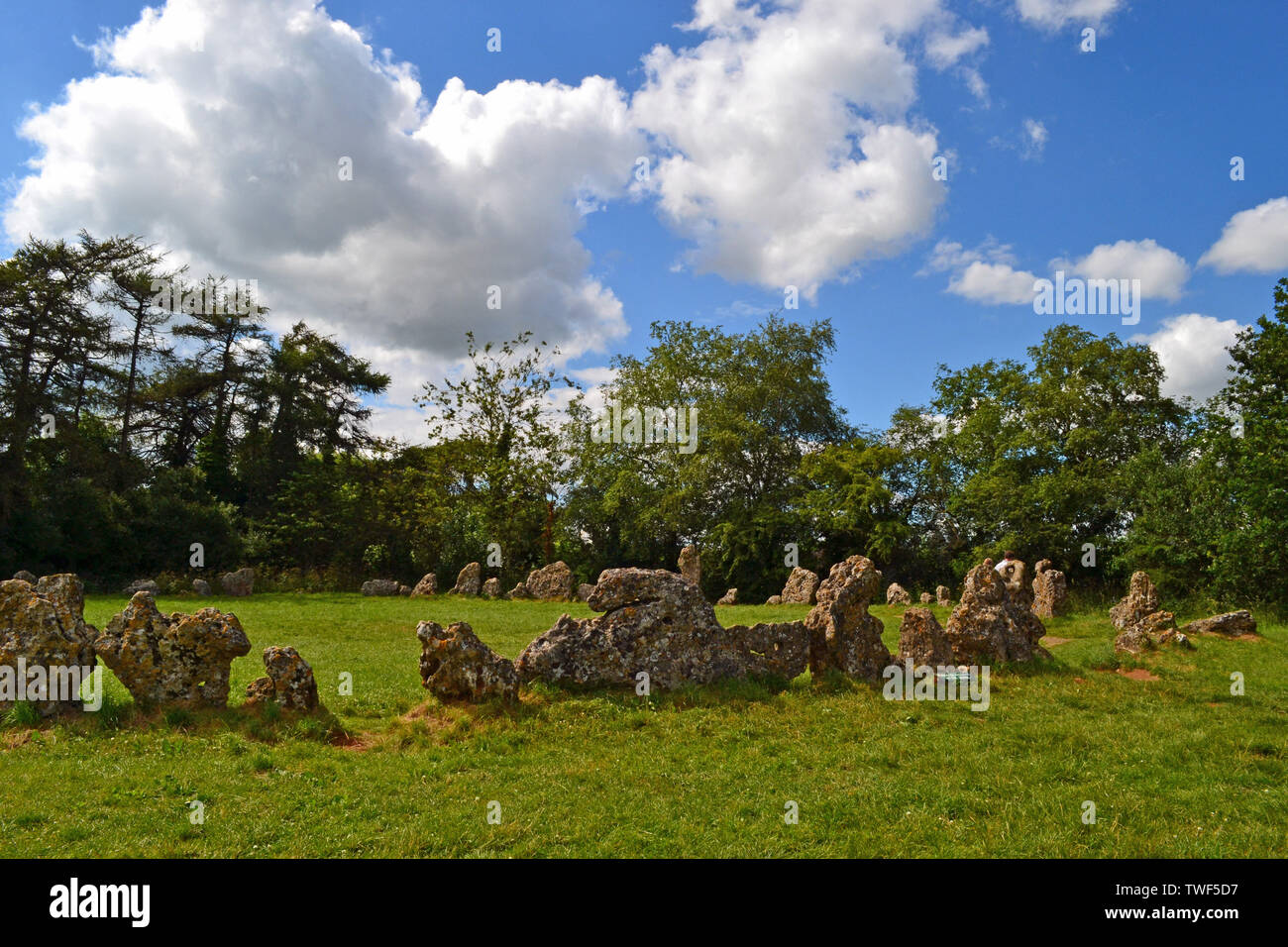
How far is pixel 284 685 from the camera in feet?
32.2

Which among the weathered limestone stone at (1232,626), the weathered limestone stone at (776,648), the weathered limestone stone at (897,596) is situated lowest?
the weathered limestone stone at (897,596)

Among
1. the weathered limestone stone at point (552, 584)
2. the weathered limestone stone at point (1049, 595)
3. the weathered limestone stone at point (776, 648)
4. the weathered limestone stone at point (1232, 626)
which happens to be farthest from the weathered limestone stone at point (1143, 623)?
the weathered limestone stone at point (552, 584)

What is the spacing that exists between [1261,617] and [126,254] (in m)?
50.7

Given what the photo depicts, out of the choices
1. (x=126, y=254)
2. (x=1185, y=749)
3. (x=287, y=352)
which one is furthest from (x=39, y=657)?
(x=287, y=352)

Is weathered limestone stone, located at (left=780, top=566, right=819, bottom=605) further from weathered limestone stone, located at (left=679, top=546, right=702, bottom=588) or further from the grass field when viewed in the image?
the grass field

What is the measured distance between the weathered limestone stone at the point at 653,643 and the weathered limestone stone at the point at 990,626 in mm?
3583

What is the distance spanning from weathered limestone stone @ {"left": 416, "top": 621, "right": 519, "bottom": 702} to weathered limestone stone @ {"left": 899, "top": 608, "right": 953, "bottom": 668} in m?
7.18

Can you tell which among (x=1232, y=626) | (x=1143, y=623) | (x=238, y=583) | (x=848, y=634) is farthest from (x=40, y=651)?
(x=1232, y=626)

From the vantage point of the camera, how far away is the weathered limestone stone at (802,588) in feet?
97.8

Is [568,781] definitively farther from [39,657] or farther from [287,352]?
[287,352]

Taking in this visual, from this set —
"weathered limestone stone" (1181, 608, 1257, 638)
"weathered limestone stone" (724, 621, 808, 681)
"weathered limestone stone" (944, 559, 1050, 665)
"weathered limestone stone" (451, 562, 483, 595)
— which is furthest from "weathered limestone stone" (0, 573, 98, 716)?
"weathered limestone stone" (1181, 608, 1257, 638)

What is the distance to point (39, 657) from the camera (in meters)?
9.60

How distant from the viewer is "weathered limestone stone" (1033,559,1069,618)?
2394cm

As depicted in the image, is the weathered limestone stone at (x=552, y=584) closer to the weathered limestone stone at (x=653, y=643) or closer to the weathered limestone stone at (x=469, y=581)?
the weathered limestone stone at (x=469, y=581)
